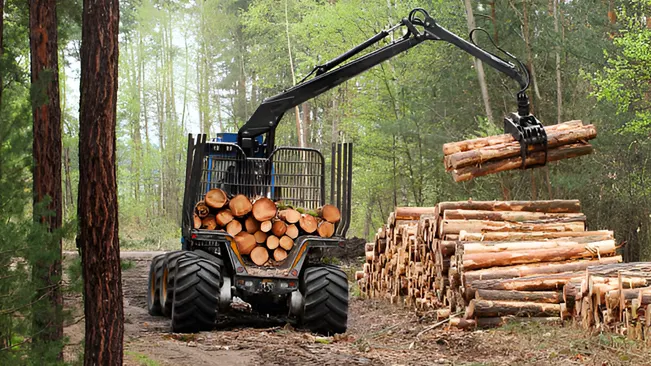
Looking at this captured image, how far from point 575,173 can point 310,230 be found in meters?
10.3

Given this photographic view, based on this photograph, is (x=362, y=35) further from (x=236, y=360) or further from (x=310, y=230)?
(x=236, y=360)

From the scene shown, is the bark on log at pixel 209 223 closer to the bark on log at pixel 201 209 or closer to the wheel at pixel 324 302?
the bark on log at pixel 201 209

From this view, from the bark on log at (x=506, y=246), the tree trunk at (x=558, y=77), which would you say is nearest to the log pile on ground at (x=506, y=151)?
the bark on log at (x=506, y=246)

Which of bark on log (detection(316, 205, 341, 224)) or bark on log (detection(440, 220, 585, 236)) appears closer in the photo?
bark on log (detection(316, 205, 341, 224))

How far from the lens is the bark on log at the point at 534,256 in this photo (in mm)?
10367

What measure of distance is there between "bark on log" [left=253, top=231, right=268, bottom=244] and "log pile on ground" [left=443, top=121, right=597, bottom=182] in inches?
113

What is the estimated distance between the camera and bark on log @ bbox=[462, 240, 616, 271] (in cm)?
1037

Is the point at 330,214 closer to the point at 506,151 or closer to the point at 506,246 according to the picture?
the point at 506,246

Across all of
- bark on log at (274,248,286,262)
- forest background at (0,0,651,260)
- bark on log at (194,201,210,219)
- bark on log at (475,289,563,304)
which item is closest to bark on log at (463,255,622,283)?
bark on log at (475,289,563,304)

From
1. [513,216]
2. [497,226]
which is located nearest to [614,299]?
[497,226]

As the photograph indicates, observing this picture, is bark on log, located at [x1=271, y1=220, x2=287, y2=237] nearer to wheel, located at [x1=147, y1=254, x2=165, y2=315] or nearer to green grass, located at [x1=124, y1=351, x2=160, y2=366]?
wheel, located at [x1=147, y1=254, x2=165, y2=315]

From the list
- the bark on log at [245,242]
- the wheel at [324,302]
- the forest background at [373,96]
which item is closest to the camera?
the wheel at [324,302]

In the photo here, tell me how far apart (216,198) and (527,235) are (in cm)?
452

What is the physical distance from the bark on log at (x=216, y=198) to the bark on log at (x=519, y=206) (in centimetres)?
329
